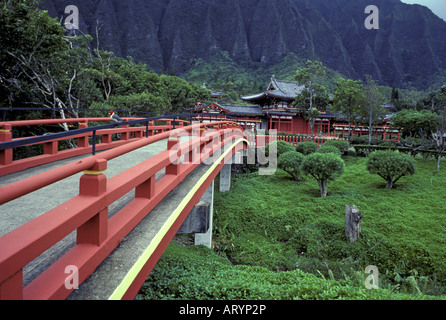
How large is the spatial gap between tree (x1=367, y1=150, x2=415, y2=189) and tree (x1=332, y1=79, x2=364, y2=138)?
1463cm

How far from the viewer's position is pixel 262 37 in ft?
320

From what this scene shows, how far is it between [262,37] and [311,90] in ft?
261

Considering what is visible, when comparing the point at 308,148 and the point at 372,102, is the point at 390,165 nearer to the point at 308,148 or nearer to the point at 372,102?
the point at 308,148

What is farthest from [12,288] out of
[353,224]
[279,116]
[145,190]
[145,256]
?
[279,116]

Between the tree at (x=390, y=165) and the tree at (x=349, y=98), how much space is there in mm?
14628

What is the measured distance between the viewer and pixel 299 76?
26500 mm

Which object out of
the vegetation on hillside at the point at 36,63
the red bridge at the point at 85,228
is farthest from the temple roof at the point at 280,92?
the red bridge at the point at 85,228

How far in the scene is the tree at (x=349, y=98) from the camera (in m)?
25.6

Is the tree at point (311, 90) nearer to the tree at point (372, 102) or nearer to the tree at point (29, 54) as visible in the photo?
the tree at point (372, 102)

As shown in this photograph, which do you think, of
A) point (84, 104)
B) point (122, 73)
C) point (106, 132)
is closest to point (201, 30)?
point (122, 73)

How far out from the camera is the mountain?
90625 mm

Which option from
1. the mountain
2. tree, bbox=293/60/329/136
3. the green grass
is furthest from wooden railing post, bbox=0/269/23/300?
the mountain

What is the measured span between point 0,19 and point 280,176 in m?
13.1

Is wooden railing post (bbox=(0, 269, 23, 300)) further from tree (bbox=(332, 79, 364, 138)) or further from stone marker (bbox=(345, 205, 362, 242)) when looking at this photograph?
tree (bbox=(332, 79, 364, 138))
